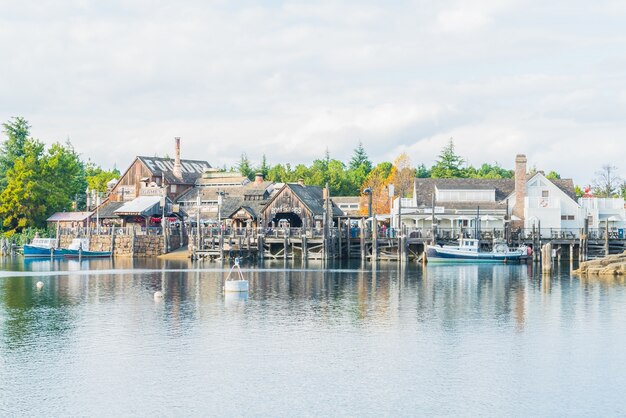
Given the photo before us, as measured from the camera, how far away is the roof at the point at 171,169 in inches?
4579

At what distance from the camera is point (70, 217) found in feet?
366

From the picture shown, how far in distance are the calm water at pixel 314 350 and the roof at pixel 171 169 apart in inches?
2201

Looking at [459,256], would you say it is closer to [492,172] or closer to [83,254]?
[83,254]

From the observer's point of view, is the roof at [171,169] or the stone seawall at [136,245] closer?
the stone seawall at [136,245]

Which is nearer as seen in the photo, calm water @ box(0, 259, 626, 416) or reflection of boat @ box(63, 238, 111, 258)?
calm water @ box(0, 259, 626, 416)

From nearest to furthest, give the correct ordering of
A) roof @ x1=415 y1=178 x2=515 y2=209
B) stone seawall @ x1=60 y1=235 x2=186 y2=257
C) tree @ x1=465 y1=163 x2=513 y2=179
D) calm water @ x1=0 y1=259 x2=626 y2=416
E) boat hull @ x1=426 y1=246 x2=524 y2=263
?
1. calm water @ x1=0 y1=259 x2=626 y2=416
2. boat hull @ x1=426 y1=246 x2=524 y2=263
3. roof @ x1=415 y1=178 x2=515 y2=209
4. stone seawall @ x1=60 y1=235 x2=186 y2=257
5. tree @ x1=465 y1=163 x2=513 y2=179

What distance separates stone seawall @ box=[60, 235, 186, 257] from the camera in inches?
3863

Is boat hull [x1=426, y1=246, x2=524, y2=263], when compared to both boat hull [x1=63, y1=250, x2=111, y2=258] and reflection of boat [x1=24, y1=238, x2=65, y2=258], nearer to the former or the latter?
boat hull [x1=63, y1=250, x2=111, y2=258]

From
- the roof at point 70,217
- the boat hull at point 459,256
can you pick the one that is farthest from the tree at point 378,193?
the roof at point 70,217

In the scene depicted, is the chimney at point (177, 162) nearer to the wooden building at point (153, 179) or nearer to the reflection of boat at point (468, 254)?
the wooden building at point (153, 179)

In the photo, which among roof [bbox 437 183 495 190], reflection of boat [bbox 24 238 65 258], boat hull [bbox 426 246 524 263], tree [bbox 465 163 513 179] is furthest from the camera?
tree [bbox 465 163 513 179]

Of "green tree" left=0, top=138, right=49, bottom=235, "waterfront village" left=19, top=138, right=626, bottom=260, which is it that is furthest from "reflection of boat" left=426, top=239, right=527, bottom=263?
"green tree" left=0, top=138, right=49, bottom=235

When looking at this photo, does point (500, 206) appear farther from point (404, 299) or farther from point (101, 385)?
point (101, 385)

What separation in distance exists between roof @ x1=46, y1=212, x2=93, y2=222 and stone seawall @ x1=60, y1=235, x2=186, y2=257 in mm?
10053
